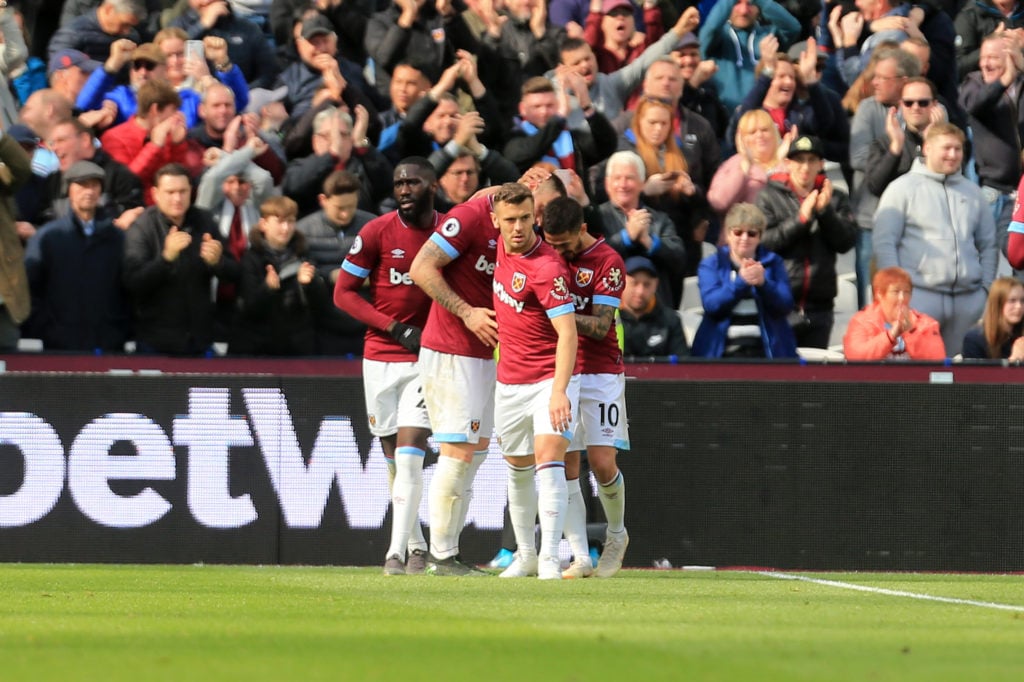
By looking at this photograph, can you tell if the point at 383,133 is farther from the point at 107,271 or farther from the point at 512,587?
the point at 512,587

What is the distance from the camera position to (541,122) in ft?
50.7

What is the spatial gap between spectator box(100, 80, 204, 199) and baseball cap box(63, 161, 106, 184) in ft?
3.44

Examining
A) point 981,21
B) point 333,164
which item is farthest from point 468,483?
point 981,21

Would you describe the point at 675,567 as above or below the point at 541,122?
below

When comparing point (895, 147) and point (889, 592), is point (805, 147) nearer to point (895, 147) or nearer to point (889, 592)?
point (895, 147)

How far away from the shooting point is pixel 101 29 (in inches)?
637

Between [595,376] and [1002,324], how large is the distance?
14.3 ft

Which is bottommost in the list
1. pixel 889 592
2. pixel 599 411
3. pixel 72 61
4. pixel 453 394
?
pixel 889 592

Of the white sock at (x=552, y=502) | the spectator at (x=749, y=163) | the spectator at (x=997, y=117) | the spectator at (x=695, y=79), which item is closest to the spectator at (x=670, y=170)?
the spectator at (x=749, y=163)

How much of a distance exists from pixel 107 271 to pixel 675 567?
15.2 ft

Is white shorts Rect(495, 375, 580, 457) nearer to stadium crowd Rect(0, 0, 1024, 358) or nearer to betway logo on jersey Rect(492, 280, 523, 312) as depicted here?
betway logo on jersey Rect(492, 280, 523, 312)

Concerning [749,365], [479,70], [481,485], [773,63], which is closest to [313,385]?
[481,485]

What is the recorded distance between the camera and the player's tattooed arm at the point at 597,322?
11.1 m

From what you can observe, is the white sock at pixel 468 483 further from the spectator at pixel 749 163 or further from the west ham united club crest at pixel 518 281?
the spectator at pixel 749 163
